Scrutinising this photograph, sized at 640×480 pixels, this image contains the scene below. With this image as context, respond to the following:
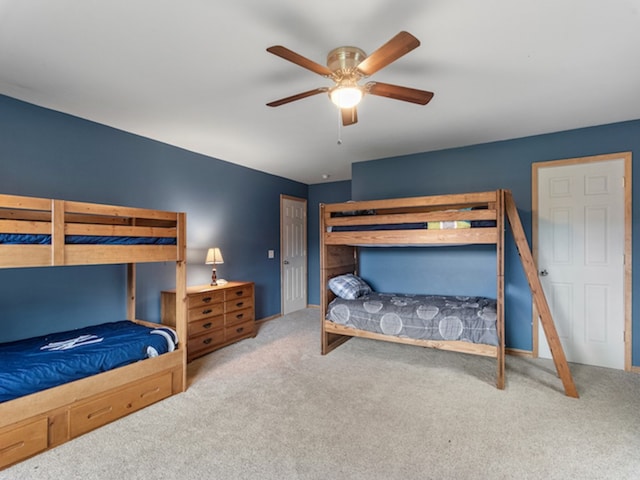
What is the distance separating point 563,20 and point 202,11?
1.87 m

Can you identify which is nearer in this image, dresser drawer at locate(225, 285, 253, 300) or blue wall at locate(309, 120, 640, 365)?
blue wall at locate(309, 120, 640, 365)

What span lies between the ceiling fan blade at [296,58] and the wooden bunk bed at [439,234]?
1.69 metres

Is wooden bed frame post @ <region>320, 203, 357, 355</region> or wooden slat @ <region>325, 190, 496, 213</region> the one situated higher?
wooden slat @ <region>325, 190, 496, 213</region>

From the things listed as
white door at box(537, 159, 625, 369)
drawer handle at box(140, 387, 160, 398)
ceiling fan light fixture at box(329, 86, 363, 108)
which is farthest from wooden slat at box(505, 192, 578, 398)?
drawer handle at box(140, 387, 160, 398)

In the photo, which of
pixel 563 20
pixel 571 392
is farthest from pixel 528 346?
pixel 563 20

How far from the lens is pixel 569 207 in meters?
3.42

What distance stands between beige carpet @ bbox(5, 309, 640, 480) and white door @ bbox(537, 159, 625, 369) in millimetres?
300

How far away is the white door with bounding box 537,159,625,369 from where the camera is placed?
3.22m

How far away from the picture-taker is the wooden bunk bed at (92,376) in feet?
6.15

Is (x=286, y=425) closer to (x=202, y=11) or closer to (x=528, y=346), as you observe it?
(x=202, y=11)

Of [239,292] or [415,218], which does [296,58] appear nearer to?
[415,218]

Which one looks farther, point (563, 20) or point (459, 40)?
point (459, 40)

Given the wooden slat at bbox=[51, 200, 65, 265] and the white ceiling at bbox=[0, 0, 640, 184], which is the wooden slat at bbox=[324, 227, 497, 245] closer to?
the white ceiling at bbox=[0, 0, 640, 184]

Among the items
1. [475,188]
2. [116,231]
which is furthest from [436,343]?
[116,231]
